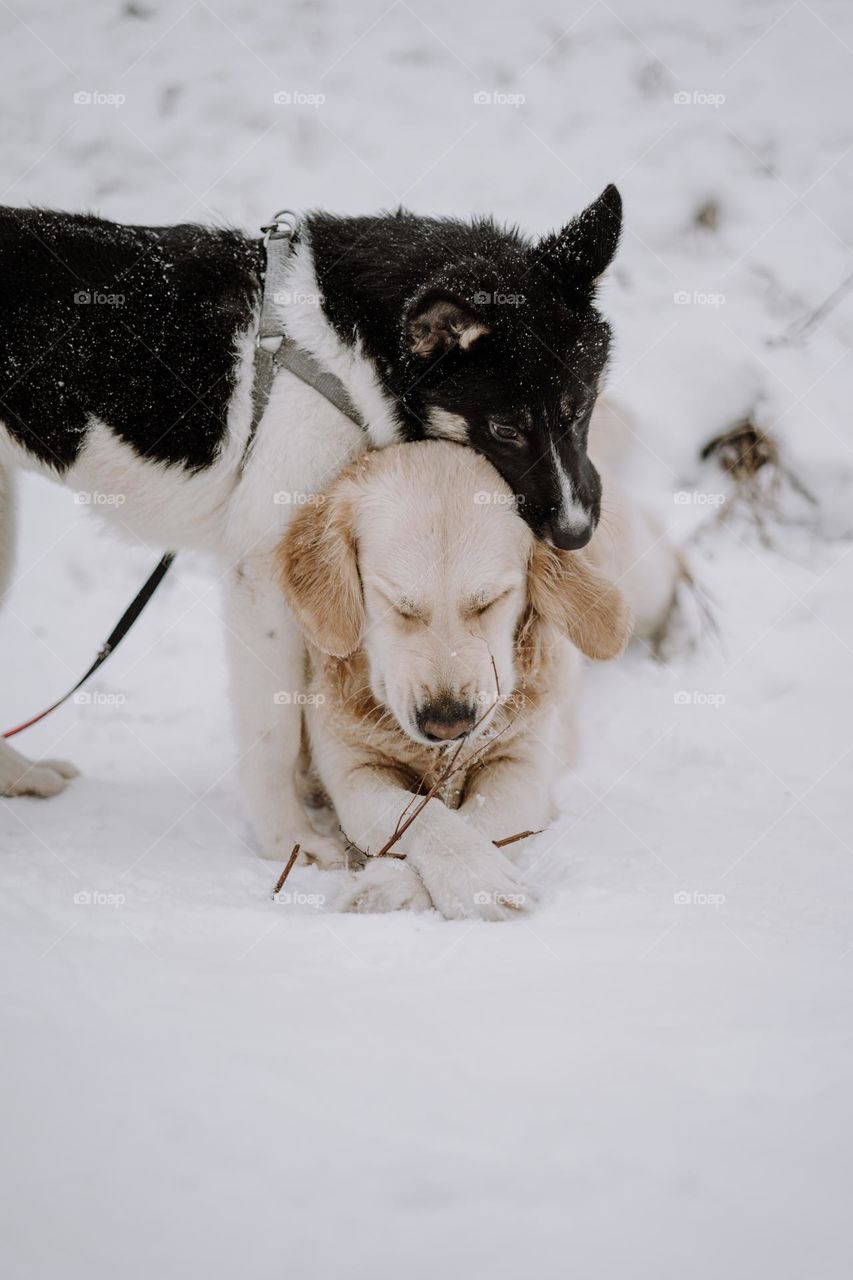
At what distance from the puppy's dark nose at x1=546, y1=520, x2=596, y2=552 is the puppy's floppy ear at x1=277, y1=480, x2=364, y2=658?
55cm

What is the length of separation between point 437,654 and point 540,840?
0.70 metres

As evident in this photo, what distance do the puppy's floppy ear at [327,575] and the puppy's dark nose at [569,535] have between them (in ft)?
1.81

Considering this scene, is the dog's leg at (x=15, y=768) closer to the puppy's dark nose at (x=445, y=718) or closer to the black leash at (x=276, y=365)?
the black leash at (x=276, y=365)

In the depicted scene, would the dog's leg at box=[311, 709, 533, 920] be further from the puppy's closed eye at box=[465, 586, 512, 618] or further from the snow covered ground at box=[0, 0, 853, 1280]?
the puppy's closed eye at box=[465, 586, 512, 618]

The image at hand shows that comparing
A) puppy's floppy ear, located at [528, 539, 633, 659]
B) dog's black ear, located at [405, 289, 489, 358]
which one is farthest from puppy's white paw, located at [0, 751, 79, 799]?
dog's black ear, located at [405, 289, 489, 358]

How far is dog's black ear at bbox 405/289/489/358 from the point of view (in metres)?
2.47

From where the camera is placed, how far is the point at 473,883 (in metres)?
2.20

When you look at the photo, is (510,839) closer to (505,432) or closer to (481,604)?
(481,604)

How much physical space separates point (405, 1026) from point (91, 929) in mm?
691

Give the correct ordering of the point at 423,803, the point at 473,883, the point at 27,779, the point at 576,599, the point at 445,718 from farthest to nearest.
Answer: the point at 27,779 → the point at 576,599 → the point at 423,803 → the point at 445,718 → the point at 473,883

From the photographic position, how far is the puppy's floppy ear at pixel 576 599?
8.80 ft

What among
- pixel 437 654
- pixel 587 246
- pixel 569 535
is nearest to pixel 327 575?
pixel 437 654

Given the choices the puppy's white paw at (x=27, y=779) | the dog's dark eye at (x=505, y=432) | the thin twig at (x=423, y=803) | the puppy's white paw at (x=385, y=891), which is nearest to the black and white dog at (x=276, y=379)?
the dog's dark eye at (x=505, y=432)

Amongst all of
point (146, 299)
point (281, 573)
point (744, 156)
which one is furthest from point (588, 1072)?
point (744, 156)
